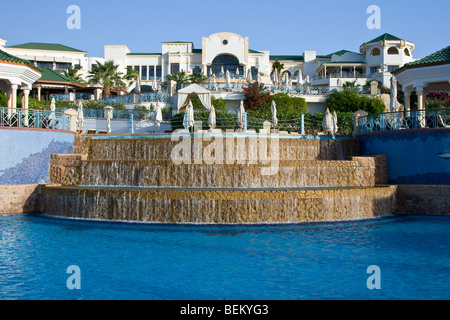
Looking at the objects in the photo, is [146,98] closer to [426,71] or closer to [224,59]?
[426,71]

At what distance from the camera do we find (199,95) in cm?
3091

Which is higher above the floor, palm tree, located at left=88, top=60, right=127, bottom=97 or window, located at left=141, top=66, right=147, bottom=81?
window, located at left=141, top=66, right=147, bottom=81

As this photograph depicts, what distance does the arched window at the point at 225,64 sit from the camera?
202 feet

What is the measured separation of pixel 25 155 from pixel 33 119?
165cm

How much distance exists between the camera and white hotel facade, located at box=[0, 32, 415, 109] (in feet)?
194

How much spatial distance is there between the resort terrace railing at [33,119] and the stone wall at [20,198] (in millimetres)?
2307

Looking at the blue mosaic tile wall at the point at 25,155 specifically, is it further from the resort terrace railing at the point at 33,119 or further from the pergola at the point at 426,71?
the pergola at the point at 426,71

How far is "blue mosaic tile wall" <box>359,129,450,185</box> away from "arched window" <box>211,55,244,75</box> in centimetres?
4655

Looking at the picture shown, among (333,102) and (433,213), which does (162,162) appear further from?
(333,102)

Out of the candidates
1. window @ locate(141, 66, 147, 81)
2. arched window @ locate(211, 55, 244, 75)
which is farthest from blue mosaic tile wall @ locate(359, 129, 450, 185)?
window @ locate(141, 66, 147, 81)

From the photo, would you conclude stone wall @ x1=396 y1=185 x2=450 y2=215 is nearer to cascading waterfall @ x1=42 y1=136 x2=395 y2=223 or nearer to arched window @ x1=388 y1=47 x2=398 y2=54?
cascading waterfall @ x1=42 y1=136 x2=395 y2=223

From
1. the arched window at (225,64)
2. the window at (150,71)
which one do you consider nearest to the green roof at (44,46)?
the window at (150,71)

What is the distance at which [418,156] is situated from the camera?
15633 millimetres

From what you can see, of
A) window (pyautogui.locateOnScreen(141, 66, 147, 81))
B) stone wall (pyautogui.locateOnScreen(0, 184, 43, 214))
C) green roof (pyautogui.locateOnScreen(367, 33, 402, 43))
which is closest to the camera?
stone wall (pyautogui.locateOnScreen(0, 184, 43, 214))
